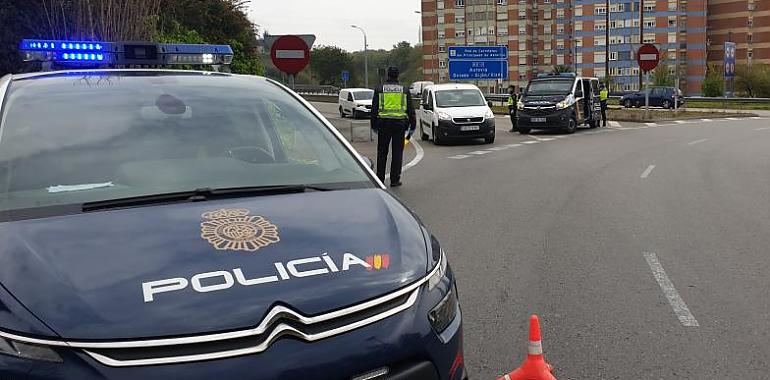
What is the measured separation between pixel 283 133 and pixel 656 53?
1276 inches

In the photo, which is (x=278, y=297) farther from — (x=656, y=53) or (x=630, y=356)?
(x=656, y=53)

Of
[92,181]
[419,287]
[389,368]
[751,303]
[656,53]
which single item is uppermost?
[656,53]

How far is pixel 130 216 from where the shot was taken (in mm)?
2555

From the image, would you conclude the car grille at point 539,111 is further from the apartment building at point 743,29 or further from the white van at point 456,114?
the apartment building at point 743,29

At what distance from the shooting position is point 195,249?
2299 millimetres

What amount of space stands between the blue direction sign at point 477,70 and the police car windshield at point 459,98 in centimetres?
1850

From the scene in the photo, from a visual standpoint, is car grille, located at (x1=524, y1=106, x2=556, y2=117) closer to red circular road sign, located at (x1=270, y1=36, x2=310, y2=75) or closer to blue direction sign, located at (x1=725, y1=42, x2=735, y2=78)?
red circular road sign, located at (x1=270, y1=36, x2=310, y2=75)

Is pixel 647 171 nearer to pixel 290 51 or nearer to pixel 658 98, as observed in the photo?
pixel 290 51

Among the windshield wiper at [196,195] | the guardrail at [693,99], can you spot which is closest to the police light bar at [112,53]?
the windshield wiper at [196,195]

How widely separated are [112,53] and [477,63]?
36500 millimetres

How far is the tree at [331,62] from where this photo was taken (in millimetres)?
103000

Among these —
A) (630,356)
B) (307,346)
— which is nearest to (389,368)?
(307,346)

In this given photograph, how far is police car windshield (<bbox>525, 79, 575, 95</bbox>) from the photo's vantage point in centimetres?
2483

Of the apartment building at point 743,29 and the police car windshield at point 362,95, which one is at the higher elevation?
the apartment building at point 743,29
